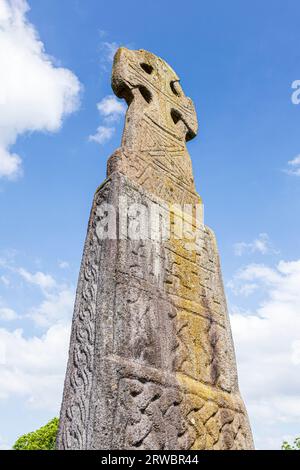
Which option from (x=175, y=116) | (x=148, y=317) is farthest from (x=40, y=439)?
(x=148, y=317)

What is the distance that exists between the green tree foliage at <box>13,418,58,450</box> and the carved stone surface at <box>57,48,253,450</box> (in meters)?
17.4

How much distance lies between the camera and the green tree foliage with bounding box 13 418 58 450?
19.1 meters

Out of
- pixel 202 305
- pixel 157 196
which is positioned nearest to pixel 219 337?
pixel 202 305

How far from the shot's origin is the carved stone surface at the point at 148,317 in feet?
9.55

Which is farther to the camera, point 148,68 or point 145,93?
point 148,68

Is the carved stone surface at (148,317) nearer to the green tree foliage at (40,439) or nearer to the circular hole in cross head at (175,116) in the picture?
the circular hole in cross head at (175,116)

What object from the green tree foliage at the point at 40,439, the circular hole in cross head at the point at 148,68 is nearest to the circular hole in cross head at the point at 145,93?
the circular hole in cross head at the point at 148,68

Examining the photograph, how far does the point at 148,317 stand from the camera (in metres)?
3.38

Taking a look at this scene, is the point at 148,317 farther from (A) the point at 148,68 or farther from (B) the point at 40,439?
(B) the point at 40,439

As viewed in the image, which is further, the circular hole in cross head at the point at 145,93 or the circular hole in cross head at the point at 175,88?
the circular hole in cross head at the point at 175,88

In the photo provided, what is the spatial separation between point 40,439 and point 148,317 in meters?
18.9

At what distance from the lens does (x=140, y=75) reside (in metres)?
4.86

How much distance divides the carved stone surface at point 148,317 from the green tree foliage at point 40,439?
57.1ft

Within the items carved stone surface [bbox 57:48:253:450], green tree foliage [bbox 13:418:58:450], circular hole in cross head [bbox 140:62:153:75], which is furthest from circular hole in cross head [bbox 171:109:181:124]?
green tree foliage [bbox 13:418:58:450]
